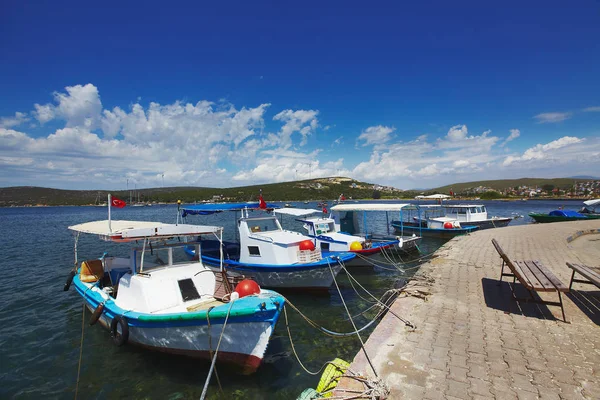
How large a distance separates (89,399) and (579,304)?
1284cm

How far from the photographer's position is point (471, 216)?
106 ft

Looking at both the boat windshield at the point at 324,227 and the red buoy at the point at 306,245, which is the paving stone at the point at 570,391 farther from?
the boat windshield at the point at 324,227

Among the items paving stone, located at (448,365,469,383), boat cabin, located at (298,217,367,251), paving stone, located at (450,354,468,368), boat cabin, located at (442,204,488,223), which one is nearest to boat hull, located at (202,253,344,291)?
boat cabin, located at (298,217,367,251)

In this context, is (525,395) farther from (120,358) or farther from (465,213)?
(465,213)

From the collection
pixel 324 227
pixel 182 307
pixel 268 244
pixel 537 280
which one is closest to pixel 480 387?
pixel 537 280

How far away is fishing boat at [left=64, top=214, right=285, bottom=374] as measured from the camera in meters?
6.81

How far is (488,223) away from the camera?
3259 cm

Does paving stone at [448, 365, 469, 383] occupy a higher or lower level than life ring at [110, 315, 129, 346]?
higher

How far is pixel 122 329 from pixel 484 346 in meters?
8.66

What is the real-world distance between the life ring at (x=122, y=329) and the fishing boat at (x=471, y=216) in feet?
102

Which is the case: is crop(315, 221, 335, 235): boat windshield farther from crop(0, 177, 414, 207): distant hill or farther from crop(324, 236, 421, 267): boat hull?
crop(0, 177, 414, 207): distant hill

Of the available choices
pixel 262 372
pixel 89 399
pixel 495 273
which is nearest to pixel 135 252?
pixel 89 399

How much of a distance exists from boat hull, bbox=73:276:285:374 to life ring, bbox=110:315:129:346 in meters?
0.12

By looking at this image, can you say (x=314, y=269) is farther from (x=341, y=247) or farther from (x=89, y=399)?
(x=89, y=399)
